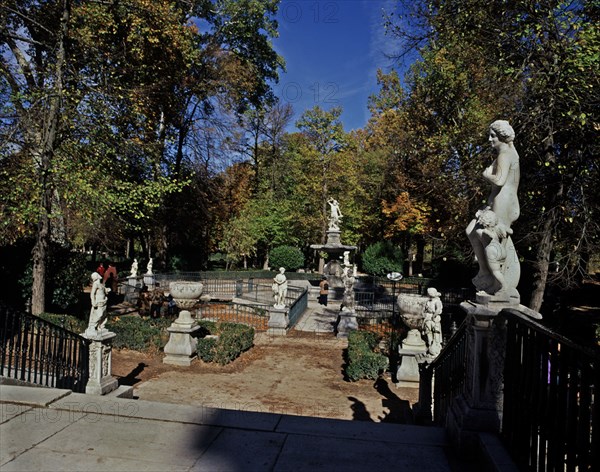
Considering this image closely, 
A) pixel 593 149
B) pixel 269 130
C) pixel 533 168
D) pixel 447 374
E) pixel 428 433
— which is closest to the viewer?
pixel 428 433

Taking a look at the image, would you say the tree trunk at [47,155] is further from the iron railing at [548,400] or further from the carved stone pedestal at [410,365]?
the iron railing at [548,400]

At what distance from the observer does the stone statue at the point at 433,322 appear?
8.88 meters

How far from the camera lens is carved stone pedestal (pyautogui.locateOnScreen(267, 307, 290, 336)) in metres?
14.0

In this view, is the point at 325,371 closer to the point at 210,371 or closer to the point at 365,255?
the point at 210,371

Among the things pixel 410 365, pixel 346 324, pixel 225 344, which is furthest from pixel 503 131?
pixel 346 324

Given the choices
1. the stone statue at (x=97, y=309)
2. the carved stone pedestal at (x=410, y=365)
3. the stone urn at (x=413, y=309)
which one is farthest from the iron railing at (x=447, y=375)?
the stone statue at (x=97, y=309)

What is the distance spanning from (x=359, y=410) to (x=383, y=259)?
986 inches

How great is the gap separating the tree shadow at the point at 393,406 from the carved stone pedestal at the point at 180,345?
15.4 ft

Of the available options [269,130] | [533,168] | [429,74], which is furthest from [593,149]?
[269,130]

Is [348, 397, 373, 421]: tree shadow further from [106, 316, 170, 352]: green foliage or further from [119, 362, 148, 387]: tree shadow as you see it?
[106, 316, 170, 352]: green foliage

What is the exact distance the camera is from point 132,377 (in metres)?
9.38

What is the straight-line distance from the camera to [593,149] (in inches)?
A: 391

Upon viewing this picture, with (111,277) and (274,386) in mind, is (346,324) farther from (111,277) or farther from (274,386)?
(111,277)

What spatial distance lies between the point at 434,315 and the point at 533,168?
18.4 feet
